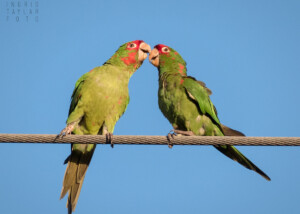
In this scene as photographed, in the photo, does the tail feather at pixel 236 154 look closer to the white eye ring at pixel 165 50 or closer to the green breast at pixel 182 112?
the green breast at pixel 182 112

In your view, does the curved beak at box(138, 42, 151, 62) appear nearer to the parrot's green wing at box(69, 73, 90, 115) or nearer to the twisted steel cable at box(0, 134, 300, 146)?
the parrot's green wing at box(69, 73, 90, 115)

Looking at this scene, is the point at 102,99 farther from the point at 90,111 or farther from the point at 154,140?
the point at 154,140

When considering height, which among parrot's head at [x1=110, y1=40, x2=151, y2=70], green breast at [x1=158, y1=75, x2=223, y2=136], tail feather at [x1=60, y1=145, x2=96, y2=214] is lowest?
tail feather at [x1=60, y1=145, x2=96, y2=214]

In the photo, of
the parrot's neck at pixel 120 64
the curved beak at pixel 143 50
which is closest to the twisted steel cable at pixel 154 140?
the parrot's neck at pixel 120 64

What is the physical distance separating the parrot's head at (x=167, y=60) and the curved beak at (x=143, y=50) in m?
0.12

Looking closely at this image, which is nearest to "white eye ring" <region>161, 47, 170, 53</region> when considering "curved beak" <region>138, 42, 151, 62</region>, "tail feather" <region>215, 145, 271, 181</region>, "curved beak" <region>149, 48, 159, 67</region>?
"curved beak" <region>149, 48, 159, 67</region>

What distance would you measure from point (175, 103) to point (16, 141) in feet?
9.26

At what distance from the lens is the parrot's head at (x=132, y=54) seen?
6.59 m

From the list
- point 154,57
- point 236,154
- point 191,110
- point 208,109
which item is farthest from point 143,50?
point 236,154

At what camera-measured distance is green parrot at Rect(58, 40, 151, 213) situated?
583cm

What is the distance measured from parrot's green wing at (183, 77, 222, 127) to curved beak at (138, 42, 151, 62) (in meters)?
1.06

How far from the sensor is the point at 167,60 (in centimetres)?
683

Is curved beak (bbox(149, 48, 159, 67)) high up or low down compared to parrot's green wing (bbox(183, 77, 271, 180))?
up

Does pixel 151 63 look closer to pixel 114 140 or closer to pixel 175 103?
pixel 175 103
